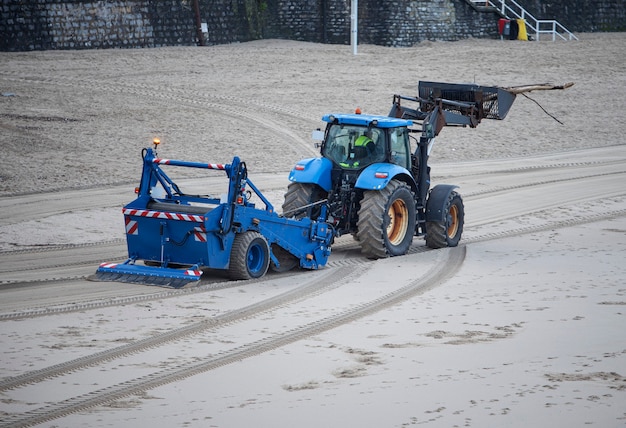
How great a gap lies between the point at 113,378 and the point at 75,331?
153 centimetres

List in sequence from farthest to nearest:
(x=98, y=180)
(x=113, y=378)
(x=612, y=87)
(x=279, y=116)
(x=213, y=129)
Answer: (x=612, y=87) → (x=279, y=116) → (x=213, y=129) → (x=98, y=180) → (x=113, y=378)

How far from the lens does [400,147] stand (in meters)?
14.5

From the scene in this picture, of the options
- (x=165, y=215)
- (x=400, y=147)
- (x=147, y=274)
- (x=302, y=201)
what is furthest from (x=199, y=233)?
(x=400, y=147)

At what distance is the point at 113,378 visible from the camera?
350 inches

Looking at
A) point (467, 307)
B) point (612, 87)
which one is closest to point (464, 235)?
point (467, 307)

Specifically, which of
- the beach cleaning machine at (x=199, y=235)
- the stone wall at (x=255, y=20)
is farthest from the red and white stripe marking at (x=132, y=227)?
the stone wall at (x=255, y=20)

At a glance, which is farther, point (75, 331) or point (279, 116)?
point (279, 116)

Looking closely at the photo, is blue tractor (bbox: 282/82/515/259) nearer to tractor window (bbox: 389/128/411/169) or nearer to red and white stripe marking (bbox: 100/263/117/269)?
tractor window (bbox: 389/128/411/169)

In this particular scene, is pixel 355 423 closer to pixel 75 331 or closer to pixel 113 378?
pixel 113 378

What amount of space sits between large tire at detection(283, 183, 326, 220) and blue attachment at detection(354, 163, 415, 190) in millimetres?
631

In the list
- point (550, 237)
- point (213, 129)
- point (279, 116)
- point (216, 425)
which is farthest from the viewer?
point (279, 116)

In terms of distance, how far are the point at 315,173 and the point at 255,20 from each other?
2395cm

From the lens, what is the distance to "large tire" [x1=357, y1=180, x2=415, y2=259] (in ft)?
45.1

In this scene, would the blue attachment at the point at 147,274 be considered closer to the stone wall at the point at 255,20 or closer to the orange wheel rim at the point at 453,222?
the orange wheel rim at the point at 453,222
